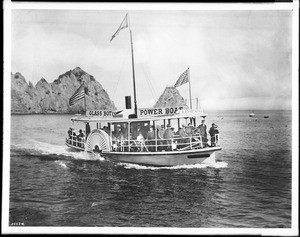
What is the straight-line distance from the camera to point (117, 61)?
6.59 metres

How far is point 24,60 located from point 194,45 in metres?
2.70

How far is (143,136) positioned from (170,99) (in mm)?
743

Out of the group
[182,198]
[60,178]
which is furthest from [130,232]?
[60,178]

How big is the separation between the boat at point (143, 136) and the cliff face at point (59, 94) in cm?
11

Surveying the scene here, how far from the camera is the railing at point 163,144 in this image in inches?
255

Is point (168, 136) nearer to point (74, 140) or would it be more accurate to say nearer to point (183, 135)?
point (183, 135)

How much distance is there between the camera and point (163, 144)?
657cm

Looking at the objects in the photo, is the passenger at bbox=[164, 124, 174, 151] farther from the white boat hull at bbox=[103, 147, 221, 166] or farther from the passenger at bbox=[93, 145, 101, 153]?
the passenger at bbox=[93, 145, 101, 153]

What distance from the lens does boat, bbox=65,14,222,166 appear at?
21.2 feet

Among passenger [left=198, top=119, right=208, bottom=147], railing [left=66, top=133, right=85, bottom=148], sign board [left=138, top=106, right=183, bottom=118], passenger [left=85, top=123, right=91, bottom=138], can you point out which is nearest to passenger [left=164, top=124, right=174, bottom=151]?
sign board [left=138, top=106, right=183, bottom=118]

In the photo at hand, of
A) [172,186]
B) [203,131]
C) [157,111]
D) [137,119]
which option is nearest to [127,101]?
[137,119]

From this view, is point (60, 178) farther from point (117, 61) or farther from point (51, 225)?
point (117, 61)

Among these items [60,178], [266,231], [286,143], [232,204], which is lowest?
[266,231]

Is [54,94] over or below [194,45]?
below
